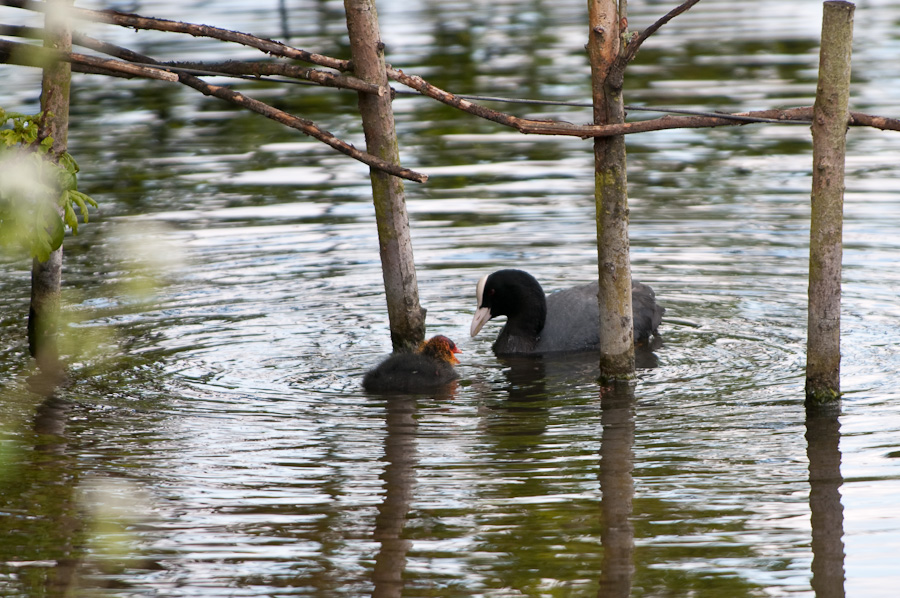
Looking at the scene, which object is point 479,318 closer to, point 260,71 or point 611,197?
point 611,197

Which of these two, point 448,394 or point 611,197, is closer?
point 611,197

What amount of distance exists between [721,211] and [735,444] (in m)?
6.73

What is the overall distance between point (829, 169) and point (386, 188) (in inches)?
134

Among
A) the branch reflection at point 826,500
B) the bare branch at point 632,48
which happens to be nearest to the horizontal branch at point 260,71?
the bare branch at point 632,48

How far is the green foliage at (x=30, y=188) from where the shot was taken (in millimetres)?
4289

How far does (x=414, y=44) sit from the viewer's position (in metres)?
25.7

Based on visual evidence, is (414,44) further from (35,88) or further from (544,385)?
(544,385)

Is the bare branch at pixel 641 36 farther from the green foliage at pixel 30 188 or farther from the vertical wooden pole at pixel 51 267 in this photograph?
the vertical wooden pole at pixel 51 267

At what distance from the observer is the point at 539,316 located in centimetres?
1052

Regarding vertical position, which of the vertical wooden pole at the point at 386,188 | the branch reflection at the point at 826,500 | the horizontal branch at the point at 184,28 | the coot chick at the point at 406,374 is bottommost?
the branch reflection at the point at 826,500

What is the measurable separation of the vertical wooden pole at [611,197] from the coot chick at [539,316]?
1483 mm

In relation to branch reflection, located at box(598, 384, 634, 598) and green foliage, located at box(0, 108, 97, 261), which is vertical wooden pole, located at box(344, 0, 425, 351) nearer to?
branch reflection, located at box(598, 384, 634, 598)

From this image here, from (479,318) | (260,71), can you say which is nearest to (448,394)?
(479,318)

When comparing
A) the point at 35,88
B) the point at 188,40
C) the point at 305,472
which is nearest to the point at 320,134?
the point at 305,472
